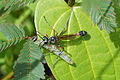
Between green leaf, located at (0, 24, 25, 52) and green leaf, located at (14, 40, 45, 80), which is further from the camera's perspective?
green leaf, located at (0, 24, 25, 52)

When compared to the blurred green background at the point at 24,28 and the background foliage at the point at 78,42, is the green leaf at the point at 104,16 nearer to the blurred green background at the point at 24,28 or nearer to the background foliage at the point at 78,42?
the background foliage at the point at 78,42

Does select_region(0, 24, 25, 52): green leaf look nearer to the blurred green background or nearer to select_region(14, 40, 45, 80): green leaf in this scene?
select_region(14, 40, 45, 80): green leaf

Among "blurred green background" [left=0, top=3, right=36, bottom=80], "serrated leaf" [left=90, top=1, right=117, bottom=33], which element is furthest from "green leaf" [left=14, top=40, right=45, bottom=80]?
"blurred green background" [left=0, top=3, right=36, bottom=80]

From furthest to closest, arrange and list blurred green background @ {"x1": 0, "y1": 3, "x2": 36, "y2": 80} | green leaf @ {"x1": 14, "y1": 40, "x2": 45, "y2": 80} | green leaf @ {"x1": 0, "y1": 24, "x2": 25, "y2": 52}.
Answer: blurred green background @ {"x1": 0, "y1": 3, "x2": 36, "y2": 80}
green leaf @ {"x1": 0, "y1": 24, "x2": 25, "y2": 52}
green leaf @ {"x1": 14, "y1": 40, "x2": 45, "y2": 80}

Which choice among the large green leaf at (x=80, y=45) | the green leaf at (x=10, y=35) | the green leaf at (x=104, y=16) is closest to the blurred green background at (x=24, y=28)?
the green leaf at (x=10, y=35)

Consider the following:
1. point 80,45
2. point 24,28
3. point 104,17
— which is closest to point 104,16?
point 104,17

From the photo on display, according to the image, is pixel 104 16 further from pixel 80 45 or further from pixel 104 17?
pixel 80 45
